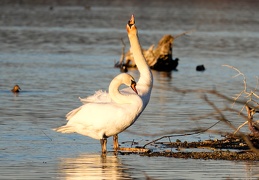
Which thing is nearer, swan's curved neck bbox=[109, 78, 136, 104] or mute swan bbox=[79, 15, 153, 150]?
swan's curved neck bbox=[109, 78, 136, 104]

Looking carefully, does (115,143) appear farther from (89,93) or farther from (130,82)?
(89,93)

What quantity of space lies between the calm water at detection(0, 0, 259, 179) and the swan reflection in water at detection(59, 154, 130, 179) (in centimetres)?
1

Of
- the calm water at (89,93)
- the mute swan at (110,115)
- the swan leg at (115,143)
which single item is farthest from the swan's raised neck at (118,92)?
the swan leg at (115,143)

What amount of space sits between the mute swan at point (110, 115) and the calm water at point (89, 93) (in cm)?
29

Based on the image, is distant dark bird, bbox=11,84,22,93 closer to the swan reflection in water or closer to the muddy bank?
the muddy bank

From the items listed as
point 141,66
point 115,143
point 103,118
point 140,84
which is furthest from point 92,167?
point 141,66

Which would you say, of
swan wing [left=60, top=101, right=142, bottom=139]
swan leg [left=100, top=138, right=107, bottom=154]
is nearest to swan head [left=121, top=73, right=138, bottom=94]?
swan wing [left=60, top=101, right=142, bottom=139]

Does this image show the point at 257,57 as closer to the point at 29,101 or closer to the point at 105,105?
the point at 29,101

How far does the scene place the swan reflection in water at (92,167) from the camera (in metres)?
10.5

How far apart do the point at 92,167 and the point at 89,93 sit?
30.3 feet

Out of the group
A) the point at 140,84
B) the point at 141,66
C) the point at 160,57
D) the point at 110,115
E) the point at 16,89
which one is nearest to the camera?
the point at 110,115

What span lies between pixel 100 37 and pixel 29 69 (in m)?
17.9

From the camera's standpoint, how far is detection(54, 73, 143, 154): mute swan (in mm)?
11883

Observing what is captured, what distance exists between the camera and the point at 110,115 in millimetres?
11914
